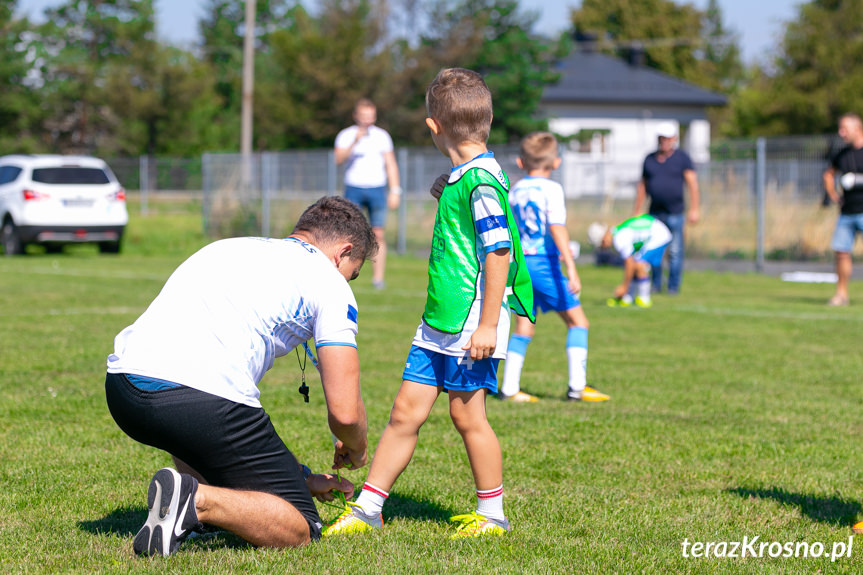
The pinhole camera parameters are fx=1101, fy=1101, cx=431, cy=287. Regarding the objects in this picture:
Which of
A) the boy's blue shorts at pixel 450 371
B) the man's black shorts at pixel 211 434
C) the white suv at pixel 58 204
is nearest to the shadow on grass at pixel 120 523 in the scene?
the man's black shorts at pixel 211 434

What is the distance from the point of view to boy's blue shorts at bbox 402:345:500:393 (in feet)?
12.6

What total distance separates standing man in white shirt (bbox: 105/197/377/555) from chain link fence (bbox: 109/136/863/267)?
13897 mm

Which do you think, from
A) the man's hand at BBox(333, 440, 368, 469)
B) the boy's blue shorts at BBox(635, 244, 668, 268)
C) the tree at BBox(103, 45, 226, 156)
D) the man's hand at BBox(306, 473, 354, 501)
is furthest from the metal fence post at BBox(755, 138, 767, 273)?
the tree at BBox(103, 45, 226, 156)

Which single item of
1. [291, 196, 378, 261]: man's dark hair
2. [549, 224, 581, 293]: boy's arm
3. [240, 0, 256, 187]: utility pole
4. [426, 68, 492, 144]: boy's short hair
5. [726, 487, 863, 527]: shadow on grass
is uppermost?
[240, 0, 256, 187]: utility pole

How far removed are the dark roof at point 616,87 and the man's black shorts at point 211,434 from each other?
49.3 m

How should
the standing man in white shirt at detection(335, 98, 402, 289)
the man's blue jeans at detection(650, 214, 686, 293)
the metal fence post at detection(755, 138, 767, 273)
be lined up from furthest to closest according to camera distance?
the metal fence post at detection(755, 138, 767, 273) < the man's blue jeans at detection(650, 214, 686, 293) < the standing man in white shirt at detection(335, 98, 402, 289)

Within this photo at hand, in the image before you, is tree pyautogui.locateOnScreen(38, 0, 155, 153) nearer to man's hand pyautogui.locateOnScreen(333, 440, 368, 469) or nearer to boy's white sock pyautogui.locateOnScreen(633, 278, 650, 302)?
boy's white sock pyautogui.locateOnScreen(633, 278, 650, 302)

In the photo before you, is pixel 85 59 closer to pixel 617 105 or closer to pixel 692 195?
pixel 617 105

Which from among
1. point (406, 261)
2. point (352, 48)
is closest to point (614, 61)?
point (352, 48)

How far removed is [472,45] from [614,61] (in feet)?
52.9

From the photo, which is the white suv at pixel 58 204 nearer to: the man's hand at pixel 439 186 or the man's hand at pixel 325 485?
the man's hand at pixel 325 485

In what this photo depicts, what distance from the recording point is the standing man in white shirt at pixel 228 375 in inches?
136

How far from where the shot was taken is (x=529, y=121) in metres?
47.0

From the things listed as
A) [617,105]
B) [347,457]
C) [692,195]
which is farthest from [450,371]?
[617,105]
